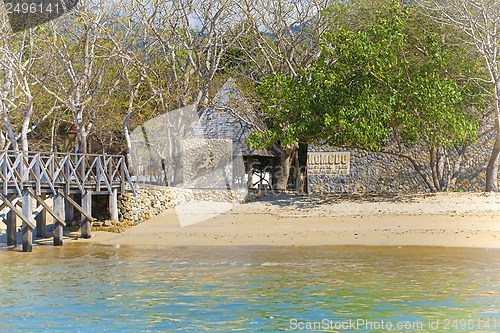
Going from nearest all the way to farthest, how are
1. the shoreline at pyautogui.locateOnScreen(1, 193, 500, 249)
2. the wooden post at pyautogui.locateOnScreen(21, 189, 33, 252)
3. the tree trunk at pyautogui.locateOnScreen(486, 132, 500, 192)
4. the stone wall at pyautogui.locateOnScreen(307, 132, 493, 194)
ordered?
the wooden post at pyautogui.locateOnScreen(21, 189, 33, 252), the shoreline at pyautogui.locateOnScreen(1, 193, 500, 249), the tree trunk at pyautogui.locateOnScreen(486, 132, 500, 192), the stone wall at pyautogui.locateOnScreen(307, 132, 493, 194)

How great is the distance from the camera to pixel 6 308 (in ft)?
47.5

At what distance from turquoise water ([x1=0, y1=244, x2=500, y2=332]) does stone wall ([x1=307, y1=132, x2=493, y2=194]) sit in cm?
1123

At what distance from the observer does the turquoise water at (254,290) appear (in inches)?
518

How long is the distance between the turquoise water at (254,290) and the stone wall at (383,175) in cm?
1123

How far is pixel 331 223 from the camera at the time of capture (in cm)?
2548

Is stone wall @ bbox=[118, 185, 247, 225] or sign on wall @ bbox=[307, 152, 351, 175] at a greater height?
sign on wall @ bbox=[307, 152, 351, 175]

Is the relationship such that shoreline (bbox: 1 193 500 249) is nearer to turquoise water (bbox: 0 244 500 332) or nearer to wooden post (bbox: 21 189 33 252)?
turquoise water (bbox: 0 244 500 332)

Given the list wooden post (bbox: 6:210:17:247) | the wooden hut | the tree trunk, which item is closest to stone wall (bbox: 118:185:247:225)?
the wooden hut

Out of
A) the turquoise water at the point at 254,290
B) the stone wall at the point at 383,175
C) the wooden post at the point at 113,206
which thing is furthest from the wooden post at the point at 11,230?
the stone wall at the point at 383,175

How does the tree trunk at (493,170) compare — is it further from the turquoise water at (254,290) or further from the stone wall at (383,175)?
the turquoise water at (254,290)

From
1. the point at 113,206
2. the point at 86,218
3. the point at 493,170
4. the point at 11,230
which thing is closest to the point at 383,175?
the point at 493,170

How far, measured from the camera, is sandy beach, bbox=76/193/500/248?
23.0 m

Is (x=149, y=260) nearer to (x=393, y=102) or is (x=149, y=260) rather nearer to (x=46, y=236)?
(x=46, y=236)

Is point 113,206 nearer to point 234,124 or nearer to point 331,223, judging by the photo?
point 331,223
